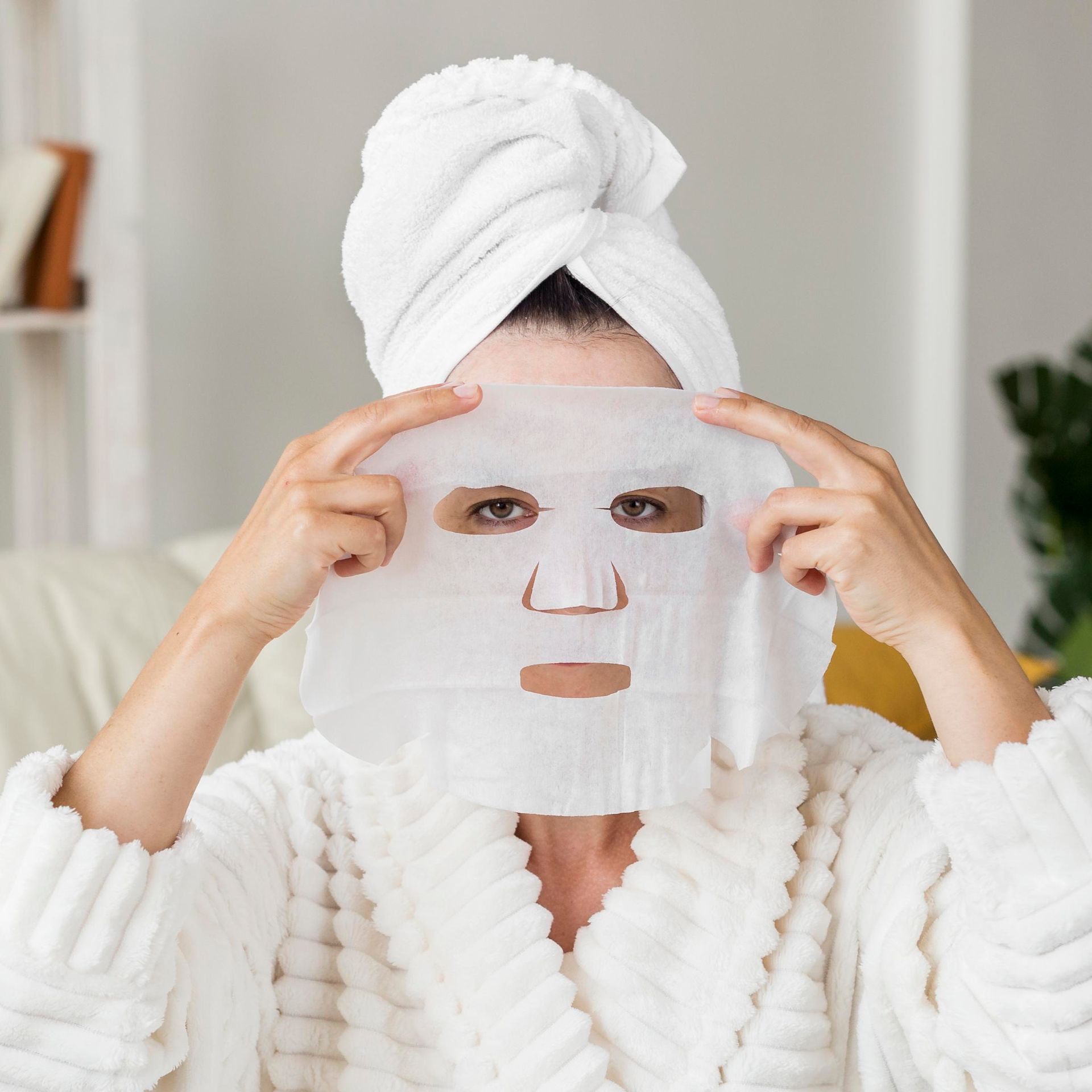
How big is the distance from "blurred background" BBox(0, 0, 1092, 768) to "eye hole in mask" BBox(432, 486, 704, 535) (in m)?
1.33

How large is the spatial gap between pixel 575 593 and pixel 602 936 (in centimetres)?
28

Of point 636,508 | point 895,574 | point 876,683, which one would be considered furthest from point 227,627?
point 876,683

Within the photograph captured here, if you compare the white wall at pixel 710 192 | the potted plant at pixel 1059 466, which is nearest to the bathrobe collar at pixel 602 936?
the white wall at pixel 710 192

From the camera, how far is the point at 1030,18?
10.2 ft

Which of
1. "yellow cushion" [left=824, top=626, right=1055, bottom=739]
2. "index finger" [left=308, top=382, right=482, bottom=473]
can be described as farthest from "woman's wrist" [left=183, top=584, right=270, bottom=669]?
"yellow cushion" [left=824, top=626, right=1055, bottom=739]

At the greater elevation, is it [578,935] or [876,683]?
[578,935]

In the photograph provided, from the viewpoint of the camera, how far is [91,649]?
1618 mm

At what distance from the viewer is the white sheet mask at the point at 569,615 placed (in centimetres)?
87

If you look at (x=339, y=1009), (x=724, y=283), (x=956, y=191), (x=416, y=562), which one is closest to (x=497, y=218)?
(x=416, y=562)

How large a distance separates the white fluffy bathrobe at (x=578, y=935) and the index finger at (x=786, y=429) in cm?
21

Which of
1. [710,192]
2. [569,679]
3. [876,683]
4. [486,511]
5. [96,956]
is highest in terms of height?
[710,192]

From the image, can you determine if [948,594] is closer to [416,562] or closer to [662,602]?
[662,602]

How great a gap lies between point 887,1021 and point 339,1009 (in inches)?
16.5

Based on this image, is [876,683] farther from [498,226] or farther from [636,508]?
[498,226]
